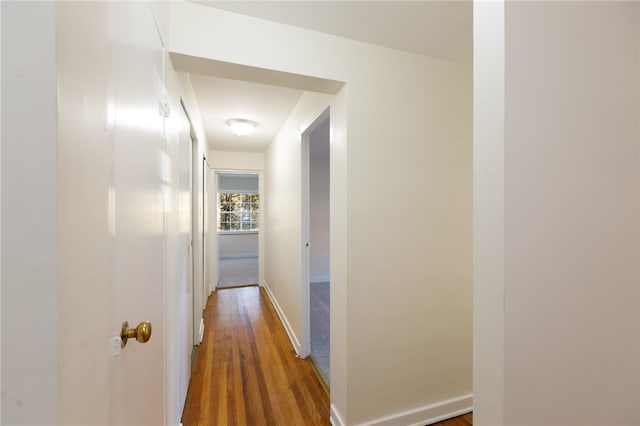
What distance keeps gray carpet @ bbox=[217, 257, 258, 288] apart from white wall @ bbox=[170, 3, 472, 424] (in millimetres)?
3602

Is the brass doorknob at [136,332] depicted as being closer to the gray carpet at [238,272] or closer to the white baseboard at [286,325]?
the white baseboard at [286,325]

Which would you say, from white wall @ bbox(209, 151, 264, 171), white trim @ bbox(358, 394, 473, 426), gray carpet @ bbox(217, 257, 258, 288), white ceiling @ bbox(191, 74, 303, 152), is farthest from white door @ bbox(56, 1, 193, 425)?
gray carpet @ bbox(217, 257, 258, 288)

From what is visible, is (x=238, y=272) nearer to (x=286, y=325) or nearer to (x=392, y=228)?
(x=286, y=325)

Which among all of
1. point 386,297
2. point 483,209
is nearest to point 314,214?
point 386,297

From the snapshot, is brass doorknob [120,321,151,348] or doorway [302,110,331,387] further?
doorway [302,110,331,387]

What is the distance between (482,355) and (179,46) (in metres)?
1.75

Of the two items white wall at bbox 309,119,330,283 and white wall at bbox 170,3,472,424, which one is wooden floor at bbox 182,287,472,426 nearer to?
white wall at bbox 170,3,472,424

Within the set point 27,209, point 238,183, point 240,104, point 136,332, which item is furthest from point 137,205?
point 238,183

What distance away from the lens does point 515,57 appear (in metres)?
0.66

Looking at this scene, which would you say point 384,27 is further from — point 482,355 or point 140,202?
point 482,355

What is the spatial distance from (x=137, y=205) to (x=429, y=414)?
205cm

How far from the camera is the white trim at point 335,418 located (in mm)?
1593

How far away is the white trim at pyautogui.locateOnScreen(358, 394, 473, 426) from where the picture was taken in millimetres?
1616

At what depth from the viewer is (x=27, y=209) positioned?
384 mm
